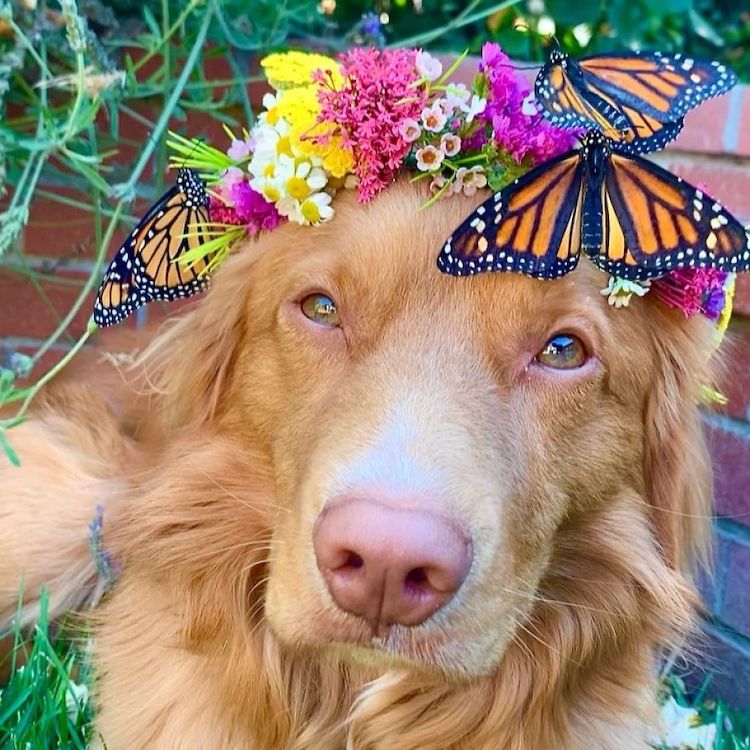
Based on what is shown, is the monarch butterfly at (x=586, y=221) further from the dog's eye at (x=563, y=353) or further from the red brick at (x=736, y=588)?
the red brick at (x=736, y=588)

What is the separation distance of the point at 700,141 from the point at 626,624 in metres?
1.73

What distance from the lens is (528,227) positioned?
6.15ft

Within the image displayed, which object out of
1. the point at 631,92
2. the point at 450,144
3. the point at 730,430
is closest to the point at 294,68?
the point at 450,144

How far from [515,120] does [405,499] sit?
3.03 feet

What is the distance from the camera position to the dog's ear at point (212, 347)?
2424mm

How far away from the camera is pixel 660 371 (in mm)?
2309

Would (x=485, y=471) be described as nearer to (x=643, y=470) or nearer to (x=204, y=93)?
(x=643, y=470)

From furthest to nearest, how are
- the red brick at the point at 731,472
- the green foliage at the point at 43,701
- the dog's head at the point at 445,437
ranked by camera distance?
the red brick at the point at 731,472 < the green foliage at the point at 43,701 < the dog's head at the point at 445,437

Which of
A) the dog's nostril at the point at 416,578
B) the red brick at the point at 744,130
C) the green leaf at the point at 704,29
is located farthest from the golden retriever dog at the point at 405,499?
the green leaf at the point at 704,29

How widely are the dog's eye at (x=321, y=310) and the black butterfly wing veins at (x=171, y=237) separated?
15.3 inches

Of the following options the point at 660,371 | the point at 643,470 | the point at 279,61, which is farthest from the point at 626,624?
the point at 279,61

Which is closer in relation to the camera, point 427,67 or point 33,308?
point 427,67

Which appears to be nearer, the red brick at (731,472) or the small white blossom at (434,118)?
the small white blossom at (434,118)

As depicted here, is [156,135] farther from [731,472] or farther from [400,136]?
[731,472]
